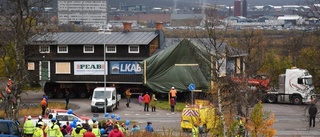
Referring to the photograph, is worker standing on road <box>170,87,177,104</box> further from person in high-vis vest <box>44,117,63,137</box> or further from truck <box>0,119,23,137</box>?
truck <box>0,119,23,137</box>

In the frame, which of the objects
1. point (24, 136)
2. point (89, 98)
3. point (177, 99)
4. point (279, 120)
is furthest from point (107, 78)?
point (24, 136)

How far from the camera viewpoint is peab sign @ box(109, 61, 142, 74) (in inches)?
2256

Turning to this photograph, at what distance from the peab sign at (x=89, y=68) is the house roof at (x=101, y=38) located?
5.67ft

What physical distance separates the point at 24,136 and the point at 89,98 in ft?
81.5

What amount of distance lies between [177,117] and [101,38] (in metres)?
14.7

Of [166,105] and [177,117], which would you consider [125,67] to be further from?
[177,117]

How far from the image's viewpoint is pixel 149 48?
191 feet

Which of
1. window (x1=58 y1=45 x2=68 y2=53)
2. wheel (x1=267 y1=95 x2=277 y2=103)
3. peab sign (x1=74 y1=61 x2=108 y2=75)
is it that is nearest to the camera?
wheel (x1=267 y1=95 x2=277 y2=103)

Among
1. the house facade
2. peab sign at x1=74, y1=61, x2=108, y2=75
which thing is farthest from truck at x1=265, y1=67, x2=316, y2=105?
peab sign at x1=74, y1=61, x2=108, y2=75

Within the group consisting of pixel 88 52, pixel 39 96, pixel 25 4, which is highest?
pixel 25 4

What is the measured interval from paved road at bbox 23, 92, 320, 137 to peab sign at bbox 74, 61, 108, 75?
229cm

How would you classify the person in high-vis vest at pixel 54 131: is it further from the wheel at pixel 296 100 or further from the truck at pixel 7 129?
the wheel at pixel 296 100

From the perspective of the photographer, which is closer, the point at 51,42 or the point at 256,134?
the point at 256,134

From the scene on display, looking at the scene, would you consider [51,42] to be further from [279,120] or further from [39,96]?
[279,120]
